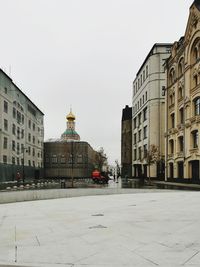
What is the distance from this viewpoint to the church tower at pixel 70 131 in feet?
345

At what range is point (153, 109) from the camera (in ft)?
210

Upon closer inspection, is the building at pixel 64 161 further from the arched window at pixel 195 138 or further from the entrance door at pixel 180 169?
the arched window at pixel 195 138

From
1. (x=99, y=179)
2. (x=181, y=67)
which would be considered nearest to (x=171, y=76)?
(x=181, y=67)

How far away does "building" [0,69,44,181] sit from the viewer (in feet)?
184

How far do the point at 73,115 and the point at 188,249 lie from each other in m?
102

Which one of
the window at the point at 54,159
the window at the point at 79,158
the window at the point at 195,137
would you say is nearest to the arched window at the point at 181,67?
the window at the point at 195,137

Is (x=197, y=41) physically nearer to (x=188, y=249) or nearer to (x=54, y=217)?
Result: (x=54, y=217)

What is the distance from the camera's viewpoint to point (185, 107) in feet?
149

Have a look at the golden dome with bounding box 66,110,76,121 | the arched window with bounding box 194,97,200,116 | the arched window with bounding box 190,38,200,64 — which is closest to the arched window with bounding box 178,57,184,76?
the arched window with bounding box 190,38,200,64

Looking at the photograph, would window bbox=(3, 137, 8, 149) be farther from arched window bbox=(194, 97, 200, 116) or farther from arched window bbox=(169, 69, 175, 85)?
arched window bbox=(194, 97, 200, 116)

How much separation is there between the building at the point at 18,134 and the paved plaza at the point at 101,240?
149 feet

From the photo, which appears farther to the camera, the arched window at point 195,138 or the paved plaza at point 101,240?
the arched window at point 195,138

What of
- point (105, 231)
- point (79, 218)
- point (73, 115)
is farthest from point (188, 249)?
point (73, 115)

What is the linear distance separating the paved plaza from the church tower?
304 ft
